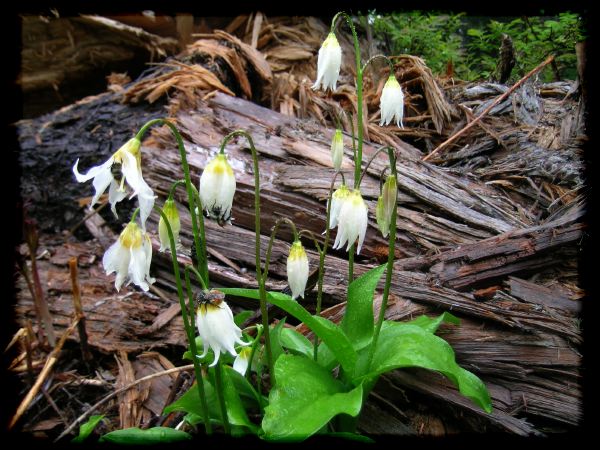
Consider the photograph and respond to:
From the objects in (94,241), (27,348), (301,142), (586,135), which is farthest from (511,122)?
(27,348)

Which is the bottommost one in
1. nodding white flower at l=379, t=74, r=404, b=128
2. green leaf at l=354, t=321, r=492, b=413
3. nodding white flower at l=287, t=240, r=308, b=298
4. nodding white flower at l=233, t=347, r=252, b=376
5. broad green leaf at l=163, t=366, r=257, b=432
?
broad green leaf at l=163, t=366, r=257, b=432

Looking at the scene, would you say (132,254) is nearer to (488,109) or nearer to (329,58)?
(329,58)

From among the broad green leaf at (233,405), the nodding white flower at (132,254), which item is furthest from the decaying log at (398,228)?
the nodding white flower at (132,254)

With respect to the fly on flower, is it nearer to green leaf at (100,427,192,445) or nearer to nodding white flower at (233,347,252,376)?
nodding white flower at (233,347,252,376)

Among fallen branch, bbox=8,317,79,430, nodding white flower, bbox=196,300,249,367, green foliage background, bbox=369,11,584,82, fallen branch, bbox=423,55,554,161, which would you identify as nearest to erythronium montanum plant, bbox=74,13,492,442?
nodding white flower, bbox=196,300,249,367

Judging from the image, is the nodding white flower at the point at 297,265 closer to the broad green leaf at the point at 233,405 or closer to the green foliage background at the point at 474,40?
the broad green leaf at the point at 233,405

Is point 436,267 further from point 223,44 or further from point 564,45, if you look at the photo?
point 223,44
